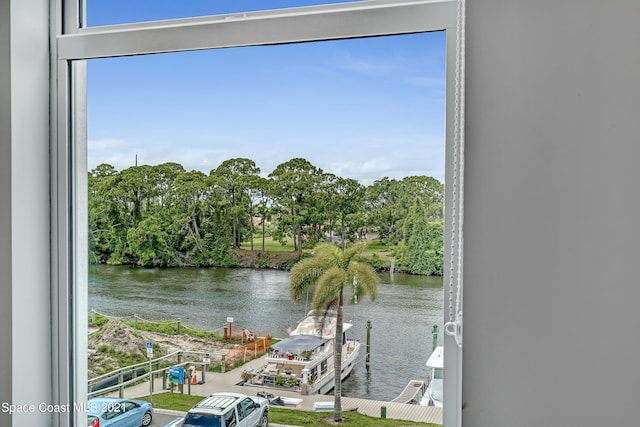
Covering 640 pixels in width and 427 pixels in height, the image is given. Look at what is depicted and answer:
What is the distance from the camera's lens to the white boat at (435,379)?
110cm

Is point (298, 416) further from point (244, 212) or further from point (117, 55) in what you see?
point (117, 55)

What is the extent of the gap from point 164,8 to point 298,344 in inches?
31.5

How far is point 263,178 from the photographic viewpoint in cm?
122

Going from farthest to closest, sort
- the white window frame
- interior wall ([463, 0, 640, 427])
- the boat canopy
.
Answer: the boat canopy
the white window frame
interior wall ([463, 0, 640, 427])

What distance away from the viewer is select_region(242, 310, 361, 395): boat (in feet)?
3.83

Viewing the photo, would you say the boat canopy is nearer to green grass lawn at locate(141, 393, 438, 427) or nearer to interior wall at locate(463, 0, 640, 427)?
green grass lawn at locate(141, 393, 438, 427)

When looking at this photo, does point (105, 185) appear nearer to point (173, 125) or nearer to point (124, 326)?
point (173, 125)

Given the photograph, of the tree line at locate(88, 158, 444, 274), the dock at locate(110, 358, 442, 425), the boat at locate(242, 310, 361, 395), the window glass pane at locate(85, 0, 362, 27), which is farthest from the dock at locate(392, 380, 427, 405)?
the window glass pane at locate(85, 0, 362, 27)

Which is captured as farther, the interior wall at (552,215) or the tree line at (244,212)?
the tree line at (244,212)

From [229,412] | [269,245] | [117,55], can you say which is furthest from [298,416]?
[117,55]

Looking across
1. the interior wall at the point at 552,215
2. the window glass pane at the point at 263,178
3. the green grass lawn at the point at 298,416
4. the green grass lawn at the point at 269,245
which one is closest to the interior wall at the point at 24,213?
the window glass pane at the point at 263,178

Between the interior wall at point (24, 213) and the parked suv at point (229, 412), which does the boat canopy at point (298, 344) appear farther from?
the interior wall at point (24, 213)

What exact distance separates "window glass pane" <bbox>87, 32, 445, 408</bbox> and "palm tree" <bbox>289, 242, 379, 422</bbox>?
24 millimetres

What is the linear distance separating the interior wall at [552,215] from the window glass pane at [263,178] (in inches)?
9.5
